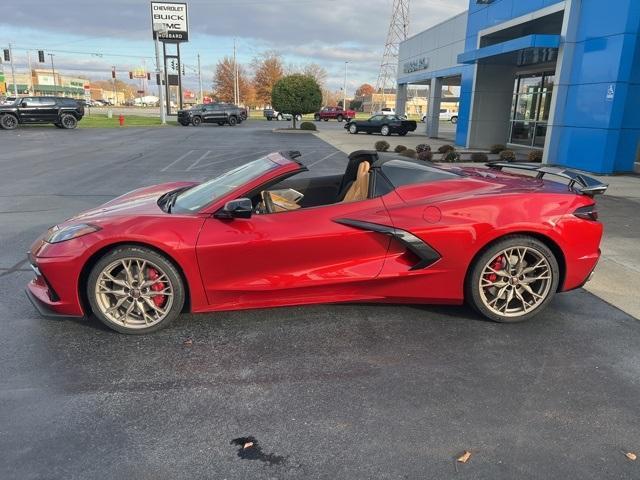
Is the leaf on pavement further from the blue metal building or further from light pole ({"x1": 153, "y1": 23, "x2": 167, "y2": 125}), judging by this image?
light pole ({"x1": 153, "y1": 23, "x2": 167, "y2": 125})

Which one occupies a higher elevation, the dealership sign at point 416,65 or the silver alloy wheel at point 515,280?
the dealership sign at point 416,65

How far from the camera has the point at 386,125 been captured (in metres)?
32.7

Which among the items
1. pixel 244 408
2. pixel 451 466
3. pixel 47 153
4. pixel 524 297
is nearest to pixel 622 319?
pixel 524 297

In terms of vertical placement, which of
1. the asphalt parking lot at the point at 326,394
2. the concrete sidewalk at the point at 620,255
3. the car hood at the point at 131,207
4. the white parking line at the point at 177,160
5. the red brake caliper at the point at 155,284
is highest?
the car hood at the point at 131,207

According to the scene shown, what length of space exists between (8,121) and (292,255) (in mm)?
32080

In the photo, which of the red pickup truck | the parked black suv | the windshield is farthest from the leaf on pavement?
the red pickup truck

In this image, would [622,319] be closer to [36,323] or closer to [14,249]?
[36,323]

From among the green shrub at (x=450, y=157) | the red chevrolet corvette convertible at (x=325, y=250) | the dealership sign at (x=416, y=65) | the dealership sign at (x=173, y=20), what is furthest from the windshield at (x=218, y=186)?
the dealership sign at (x=173, y=20)

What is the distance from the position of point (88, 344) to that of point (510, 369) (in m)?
2.96

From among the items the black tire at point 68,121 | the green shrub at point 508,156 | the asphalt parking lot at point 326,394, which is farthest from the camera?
the black tire at point 68,121

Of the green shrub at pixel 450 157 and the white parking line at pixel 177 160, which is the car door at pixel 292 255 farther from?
the green shrub at pixel 450 157

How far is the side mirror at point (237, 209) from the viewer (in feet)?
11.8

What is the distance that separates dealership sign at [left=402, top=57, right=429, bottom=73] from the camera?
30828 millimetres

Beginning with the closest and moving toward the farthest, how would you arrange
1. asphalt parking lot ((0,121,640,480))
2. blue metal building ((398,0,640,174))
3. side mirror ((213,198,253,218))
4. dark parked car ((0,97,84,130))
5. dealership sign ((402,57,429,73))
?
asphalt parking lot ((0,121,640,480)) < side mirror ((213,198,253,218)) < blue metal building ((398,0,640,174)) < dark parked car ((0,97,84,130)) < dealership sign ((402,57,429,73))
